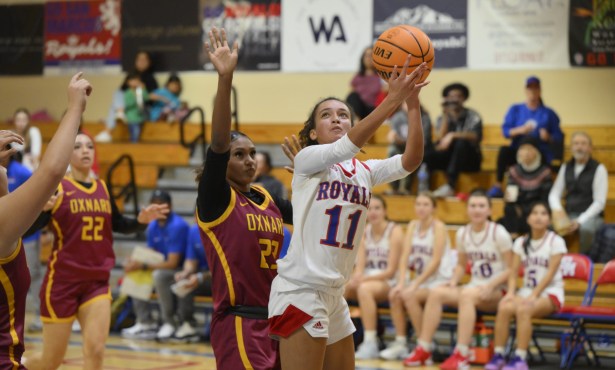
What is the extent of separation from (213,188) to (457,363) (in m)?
5.05

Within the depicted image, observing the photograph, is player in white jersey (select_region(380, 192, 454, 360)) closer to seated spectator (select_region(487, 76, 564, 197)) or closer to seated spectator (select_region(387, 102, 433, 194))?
seated spectator (select_region(487, 76, 564, 197))

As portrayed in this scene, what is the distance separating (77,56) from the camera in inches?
607

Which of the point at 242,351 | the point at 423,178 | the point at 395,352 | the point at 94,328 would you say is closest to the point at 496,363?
the point at 395,352

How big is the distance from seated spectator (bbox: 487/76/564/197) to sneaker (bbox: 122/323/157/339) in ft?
13.7

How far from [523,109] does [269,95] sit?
14.4 feet

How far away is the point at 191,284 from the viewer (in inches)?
407

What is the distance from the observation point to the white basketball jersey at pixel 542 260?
9039 mm

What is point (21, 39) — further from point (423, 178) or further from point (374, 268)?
point (374, 268)

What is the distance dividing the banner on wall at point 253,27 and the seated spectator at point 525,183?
4664mm

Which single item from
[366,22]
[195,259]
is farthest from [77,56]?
[195,259]

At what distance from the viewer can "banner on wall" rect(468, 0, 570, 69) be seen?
12336 millimetres

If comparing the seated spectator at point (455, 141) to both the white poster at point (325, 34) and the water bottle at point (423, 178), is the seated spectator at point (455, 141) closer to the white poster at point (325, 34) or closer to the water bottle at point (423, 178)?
the water bottle at point (423, 178)

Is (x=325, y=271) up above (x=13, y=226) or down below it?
below

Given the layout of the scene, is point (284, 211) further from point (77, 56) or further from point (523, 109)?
point (77, 56)
